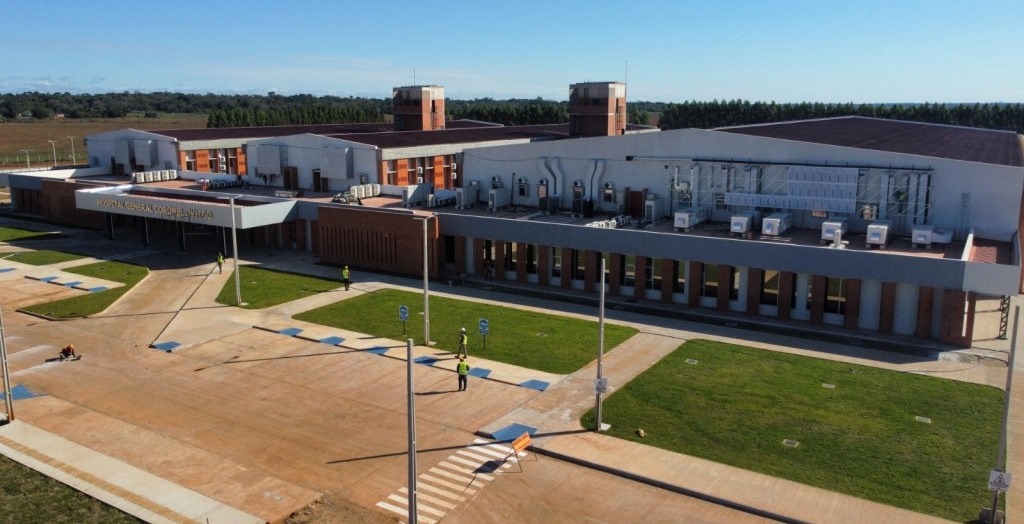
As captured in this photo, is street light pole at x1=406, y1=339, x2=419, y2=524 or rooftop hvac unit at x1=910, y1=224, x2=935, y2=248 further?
rooftop hvac unit at x1=910, y1=224, x2=935, y2=248

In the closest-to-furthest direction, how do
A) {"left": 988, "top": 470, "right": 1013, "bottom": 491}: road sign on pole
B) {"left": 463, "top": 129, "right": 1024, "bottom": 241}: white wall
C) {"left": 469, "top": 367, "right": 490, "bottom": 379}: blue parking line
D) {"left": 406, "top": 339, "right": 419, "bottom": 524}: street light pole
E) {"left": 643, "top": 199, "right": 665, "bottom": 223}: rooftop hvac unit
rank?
{"left": 406, "top": 339, "right": 419, "bottom": 524}: street light pole, {"left": 988, "top": 470, "right": 1013, "bottom": 491}: road sign on pole, {"left": 469, "top": 367, "right": 490, "bottom": 379}: blue parking line, {"left": 463, "top": 129, "right": 1024, "bottom": 241}: white wall, {"left": 643, "top": 199, "right": 665, "bottom": 223}: rooftop hvac unit

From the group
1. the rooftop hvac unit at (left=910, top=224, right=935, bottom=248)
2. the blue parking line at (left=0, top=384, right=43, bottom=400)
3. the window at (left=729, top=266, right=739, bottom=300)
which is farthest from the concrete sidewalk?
the rooftop hvac unit at (left=910, top=224, right=935, bottom=248)

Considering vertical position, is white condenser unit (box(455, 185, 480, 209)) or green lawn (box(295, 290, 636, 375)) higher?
white condenser unit (box(455, 185, 480, 209))

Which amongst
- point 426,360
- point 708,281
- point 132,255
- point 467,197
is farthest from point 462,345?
point 132,255

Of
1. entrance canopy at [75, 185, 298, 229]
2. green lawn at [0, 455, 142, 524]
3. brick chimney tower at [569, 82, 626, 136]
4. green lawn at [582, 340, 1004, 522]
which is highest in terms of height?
brick chimney tower at [569, 82, 626, 136]

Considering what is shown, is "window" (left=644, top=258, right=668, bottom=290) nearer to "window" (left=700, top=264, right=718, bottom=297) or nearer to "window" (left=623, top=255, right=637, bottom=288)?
"window" (left=623, top=255, right=637, bottom=288)

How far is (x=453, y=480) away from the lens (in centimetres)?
2212

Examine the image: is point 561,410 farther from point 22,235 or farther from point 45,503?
point 22,235

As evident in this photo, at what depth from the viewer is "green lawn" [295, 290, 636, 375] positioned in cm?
3294

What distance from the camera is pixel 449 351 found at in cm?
3366

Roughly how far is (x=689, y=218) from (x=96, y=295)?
108 feet

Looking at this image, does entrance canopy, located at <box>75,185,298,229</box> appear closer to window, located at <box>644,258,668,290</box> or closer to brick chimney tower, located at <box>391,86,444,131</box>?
window, located at <box>644,258,668,290</box>

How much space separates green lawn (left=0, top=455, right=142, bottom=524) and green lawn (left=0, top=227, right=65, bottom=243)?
152 ft

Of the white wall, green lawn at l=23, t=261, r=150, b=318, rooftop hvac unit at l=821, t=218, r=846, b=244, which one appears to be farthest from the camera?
green lawn at l=23, t=261, r=150, b=318
